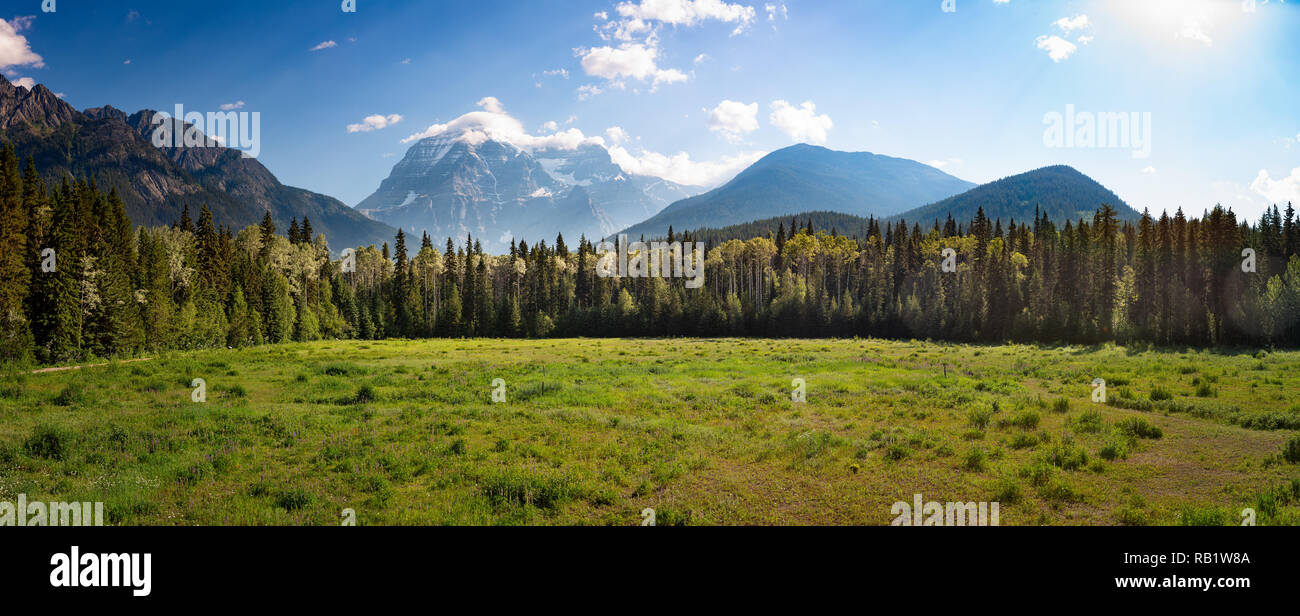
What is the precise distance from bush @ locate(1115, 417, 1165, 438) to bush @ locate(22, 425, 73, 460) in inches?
1216

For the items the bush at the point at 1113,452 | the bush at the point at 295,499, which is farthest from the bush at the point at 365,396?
the bush at the point at 1113,452

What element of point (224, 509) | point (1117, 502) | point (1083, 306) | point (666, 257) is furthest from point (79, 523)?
point (666, 257)

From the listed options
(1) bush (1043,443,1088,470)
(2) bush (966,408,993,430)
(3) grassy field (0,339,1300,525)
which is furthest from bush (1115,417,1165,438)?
(1) bush (1043,443,1088,470)

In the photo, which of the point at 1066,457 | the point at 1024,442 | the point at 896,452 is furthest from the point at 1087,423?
the point at 896,452

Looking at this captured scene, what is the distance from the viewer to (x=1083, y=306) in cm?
7294

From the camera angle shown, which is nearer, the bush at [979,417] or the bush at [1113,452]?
the bush at [1113,452]

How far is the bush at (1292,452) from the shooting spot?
44.6ft

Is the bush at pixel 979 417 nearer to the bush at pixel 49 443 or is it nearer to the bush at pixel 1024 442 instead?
the bush at pixel 1024 442

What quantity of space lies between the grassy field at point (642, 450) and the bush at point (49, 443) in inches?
2.4

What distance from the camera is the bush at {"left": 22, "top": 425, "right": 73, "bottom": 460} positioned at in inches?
546

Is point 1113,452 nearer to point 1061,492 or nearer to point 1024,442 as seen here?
point 1024,442

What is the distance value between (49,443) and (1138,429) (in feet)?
107

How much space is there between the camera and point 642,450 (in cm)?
1509
